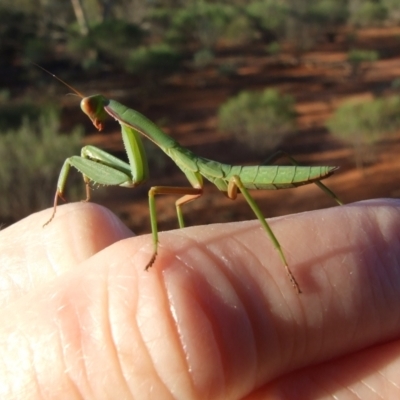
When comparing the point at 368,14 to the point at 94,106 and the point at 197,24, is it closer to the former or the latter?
the point at 197,24

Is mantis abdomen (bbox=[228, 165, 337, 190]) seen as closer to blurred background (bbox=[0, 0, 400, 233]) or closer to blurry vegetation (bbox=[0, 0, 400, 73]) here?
blurred background (bbox=[0, 0, 400, 233])

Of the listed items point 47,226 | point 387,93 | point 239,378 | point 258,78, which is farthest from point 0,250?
point 258,78

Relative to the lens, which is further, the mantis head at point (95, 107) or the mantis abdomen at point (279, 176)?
the mantis head at point (95, 107)

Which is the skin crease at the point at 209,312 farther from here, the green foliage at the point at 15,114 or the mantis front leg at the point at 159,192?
the green foliage at the point at 15,114

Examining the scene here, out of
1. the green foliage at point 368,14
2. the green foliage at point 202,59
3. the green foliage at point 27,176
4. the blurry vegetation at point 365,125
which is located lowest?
the blurry vegetation at point 365,125

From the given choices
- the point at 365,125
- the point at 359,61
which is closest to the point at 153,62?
the point at 359,61

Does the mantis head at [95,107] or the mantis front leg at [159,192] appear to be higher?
the mantis head at [95,107]

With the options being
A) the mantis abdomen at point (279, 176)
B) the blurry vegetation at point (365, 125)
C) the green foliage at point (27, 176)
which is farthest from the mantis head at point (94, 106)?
the blurry vegetation at point (365, 125)
